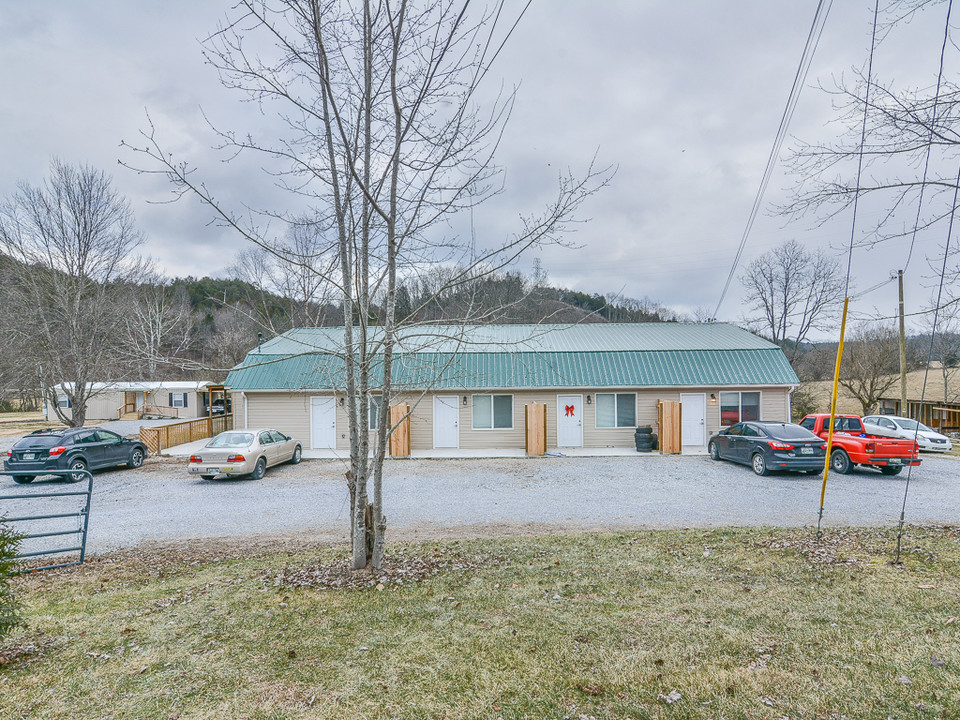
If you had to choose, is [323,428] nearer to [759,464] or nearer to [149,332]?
[149,332]

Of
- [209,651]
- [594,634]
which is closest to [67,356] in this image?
[209,651]

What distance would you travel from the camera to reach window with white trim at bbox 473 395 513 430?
59.9ft

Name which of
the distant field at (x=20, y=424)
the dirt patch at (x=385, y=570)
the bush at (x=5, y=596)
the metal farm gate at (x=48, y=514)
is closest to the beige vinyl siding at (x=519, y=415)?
the metal farm gate at (x=48, y=514)

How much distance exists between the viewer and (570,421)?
59.5ft

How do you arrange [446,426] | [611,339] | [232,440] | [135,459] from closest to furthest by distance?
1. [232,440]
2. [135,459]
3. [446,426]
4. [611,339]

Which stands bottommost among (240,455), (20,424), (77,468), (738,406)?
(20,424)

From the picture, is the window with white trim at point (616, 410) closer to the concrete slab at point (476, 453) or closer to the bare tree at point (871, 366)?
the concrete slab at point (476, 453)

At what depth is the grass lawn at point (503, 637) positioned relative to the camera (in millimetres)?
3256

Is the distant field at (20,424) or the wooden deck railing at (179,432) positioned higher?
the wooden deck railing at (179,432)

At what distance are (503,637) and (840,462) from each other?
13.2m

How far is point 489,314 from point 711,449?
42.0 feet

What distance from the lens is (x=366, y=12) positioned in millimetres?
5020

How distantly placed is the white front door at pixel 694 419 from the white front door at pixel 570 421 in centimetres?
369


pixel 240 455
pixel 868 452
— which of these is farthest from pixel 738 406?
pixel 240 455
